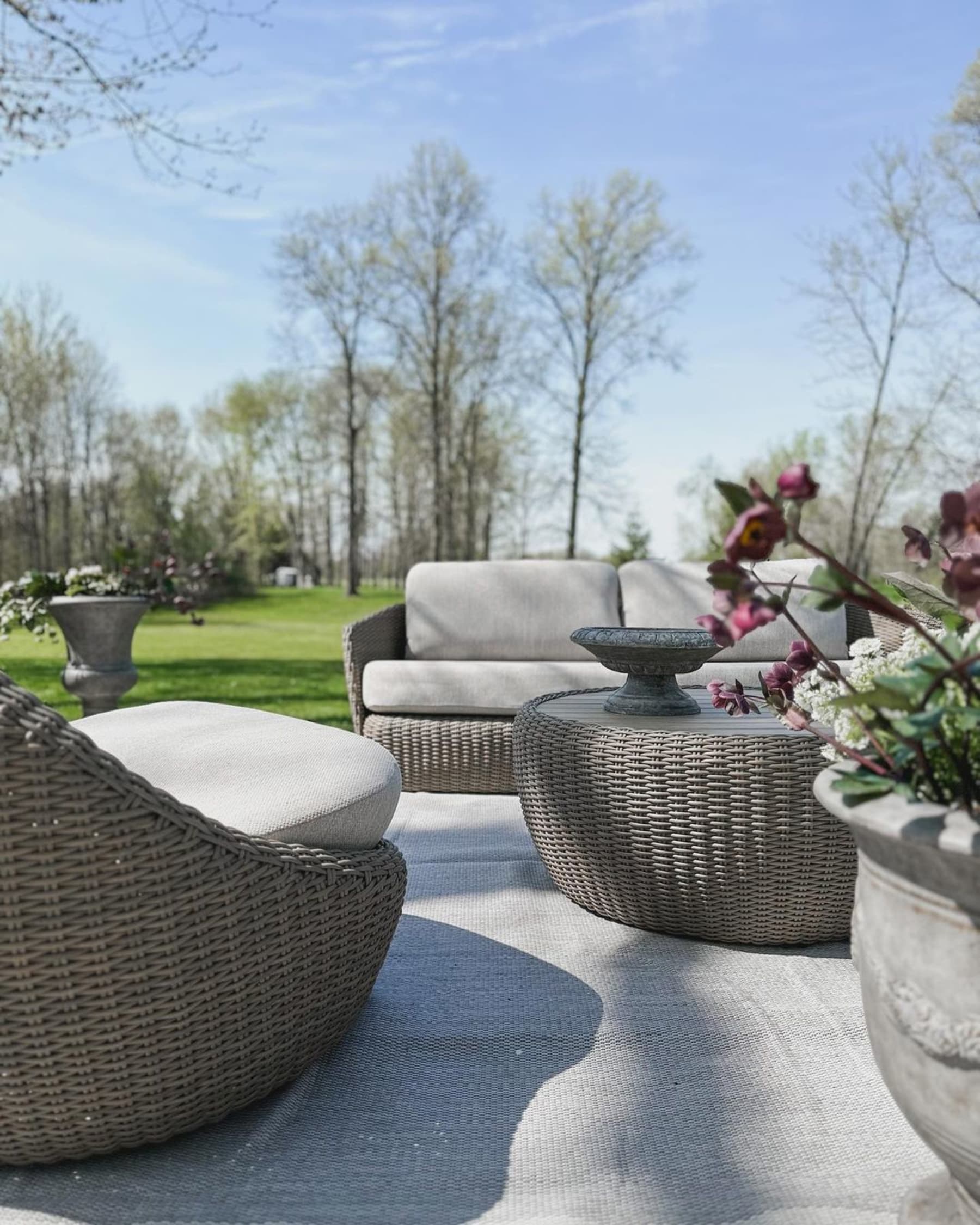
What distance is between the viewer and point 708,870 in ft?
6.64

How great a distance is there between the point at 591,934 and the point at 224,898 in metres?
1.13

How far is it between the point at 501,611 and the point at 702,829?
2.08 meters

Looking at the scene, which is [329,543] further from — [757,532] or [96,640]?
A: [757,532]

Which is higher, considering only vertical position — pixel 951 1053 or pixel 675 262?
pixel 675 262

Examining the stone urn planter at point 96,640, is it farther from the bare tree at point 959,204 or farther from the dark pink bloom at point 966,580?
the bare tree at point 959,204

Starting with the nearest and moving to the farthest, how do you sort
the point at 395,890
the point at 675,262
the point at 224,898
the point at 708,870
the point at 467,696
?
the point at 224,898 < the point at 395,890 < the point at 708,870 < the point at 467,696 < the point at 675,262

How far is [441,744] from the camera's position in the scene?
3529 mm

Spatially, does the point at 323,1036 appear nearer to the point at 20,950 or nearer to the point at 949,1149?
the point at 20,950

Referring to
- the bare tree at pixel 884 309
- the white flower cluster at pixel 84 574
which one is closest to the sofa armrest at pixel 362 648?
the white flower cluster at pixel 84 574

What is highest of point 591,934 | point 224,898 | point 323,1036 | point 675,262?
point 675,262

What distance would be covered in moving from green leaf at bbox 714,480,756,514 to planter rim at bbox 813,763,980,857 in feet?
1.00

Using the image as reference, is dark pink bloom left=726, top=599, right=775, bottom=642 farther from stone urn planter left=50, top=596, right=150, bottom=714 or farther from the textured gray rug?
stone urn planter left=50, top=596, right=150, bottom=714

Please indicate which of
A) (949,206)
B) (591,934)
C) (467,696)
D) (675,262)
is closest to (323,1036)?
(591,934)

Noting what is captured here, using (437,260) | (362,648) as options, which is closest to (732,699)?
(362,648)
